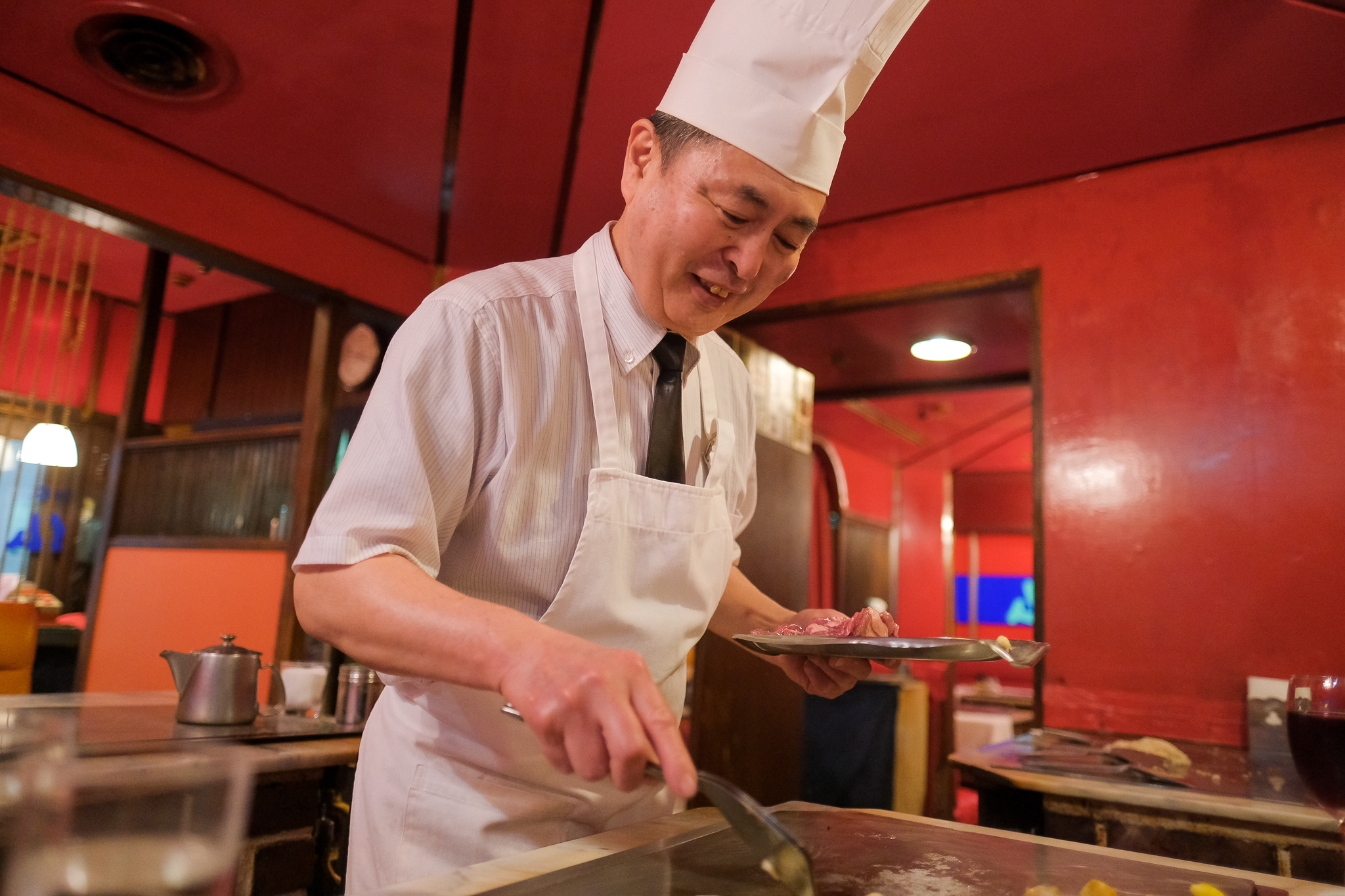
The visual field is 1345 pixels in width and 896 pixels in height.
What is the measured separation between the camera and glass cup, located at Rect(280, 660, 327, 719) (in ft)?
Result: 8.29

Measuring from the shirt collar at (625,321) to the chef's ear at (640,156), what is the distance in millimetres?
130

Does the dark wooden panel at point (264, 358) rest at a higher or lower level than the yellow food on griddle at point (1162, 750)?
higher

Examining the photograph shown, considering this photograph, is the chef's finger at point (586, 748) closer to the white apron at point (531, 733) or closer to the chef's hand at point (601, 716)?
the chef's hand at point (601, 716)

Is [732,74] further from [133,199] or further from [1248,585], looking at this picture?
[133,199]

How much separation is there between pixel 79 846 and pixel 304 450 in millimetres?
3847

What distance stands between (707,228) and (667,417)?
31cm

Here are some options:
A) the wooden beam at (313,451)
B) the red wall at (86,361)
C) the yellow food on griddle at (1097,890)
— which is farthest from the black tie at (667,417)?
the red wall at (86,361)

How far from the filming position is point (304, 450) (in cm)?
396

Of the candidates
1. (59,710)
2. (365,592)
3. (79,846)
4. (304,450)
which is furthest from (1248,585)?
(304,450)

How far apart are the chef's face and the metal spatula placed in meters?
0.71

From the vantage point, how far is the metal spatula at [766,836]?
772 mm

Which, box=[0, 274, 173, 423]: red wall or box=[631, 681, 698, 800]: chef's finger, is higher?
box=[0, 274, 173, 423]: red wall

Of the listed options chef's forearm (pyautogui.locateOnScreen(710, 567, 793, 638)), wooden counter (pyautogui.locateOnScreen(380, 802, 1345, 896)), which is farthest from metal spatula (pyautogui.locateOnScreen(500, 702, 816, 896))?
chef's forearm (pyautogui.locateOnScreen(710, 567, 793, 638))

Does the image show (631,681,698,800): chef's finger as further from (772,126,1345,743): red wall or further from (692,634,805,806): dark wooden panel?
(692,634,805,806): dark wooden panel
